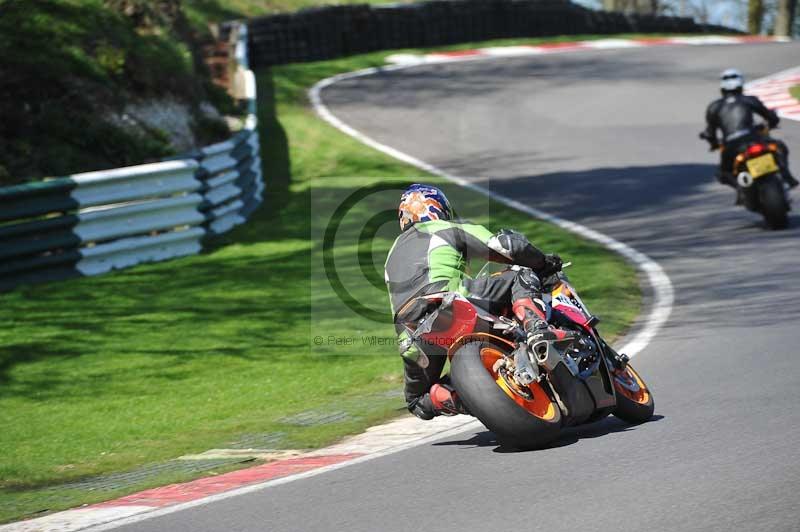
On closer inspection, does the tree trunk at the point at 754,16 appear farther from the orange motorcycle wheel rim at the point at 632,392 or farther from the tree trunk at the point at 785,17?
the orange motorcycle wheel rim at the point at 632,392

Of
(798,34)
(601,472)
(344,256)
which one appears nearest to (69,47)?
(344,256)

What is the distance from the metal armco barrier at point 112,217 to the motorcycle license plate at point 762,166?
21.0 ft

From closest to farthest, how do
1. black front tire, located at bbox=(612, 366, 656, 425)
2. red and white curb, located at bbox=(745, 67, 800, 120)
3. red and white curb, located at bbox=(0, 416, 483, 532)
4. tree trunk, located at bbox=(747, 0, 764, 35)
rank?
red and white curb, located at bbox=(0, 416, 483, 532) < black front tire, located at bbox=(612, 366, 656, 425) < red and white curb, located at bbox=(745, 67, 800, 120) < tree trunk, located at bbox=(747, 0, 764, 35)

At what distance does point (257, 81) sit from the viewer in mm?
28422

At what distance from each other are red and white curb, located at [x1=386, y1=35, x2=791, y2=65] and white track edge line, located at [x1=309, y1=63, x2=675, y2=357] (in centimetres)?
545

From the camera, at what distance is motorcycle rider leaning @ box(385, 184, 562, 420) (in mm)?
6652

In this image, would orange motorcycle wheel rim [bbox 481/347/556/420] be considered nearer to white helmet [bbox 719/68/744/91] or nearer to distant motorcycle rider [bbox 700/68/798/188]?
distant motorcycle rider [bbox 700/68/798/188]

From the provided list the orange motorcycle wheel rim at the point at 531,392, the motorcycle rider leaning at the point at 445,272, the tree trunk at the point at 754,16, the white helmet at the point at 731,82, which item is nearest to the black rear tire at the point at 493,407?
the orange motorcycle wheel rim at the point at 531,392

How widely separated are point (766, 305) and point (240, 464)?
16.8ft

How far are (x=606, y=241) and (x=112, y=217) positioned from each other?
18.6 ft

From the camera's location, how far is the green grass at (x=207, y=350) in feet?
25.8

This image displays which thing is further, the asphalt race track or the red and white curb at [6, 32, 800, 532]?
the red and white curb at [6, 32, 800, 532]

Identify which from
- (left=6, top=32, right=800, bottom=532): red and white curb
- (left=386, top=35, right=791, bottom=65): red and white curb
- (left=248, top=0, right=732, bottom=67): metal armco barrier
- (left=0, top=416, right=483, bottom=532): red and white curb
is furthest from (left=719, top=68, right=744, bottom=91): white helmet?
(left=248, top=0, right=732, bottom=67): metal armco barrier

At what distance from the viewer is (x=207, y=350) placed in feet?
34.4
